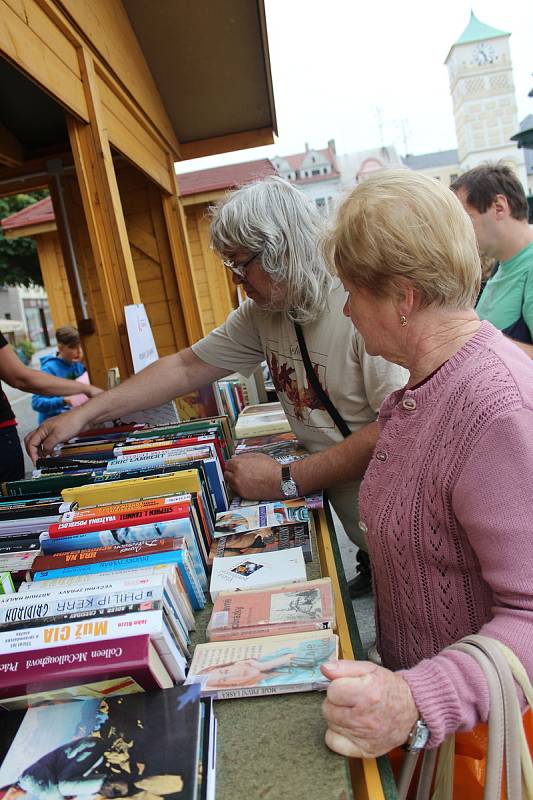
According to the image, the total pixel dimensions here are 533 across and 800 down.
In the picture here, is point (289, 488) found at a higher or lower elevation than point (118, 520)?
lower

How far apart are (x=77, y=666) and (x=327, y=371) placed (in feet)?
3.73

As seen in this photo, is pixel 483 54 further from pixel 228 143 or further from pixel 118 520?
pixel 118 520

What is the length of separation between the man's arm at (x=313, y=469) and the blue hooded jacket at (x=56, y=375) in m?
3.89

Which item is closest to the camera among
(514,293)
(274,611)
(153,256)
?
(274,611)

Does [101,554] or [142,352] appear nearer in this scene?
[101,554]

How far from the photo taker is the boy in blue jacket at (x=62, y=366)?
5406 millimetres

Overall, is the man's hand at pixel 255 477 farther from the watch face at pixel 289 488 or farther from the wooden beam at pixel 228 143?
the wooden beam at pixel 228 143

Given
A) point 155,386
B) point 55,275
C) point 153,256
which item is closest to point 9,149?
point 153,256

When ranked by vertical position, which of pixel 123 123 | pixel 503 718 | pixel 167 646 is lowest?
pixel 503 718

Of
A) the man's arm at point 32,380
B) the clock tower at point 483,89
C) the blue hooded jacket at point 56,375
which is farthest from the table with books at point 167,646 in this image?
the clock tower at point 483,89

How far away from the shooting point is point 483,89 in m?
58.7

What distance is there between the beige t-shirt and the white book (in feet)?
1.70

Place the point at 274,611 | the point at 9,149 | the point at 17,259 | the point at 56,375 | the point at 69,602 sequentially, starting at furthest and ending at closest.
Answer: the point at 17,259
the point at 56,375
the point at 9,149
the point at 274,611
the point at 69,602

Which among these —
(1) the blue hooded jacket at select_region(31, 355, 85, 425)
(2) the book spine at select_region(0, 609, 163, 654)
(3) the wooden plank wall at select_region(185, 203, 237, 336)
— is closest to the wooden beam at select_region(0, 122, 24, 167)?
(1) the blue hooded jacket at select_region(31, 355, 85, 425)
